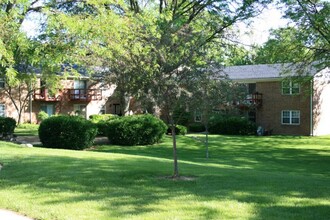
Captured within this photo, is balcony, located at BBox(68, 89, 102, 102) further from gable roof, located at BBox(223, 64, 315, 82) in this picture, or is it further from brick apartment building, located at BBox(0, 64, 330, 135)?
gable roof, located at BBox(223, 64, 315, 82)

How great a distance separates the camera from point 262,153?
24500mm

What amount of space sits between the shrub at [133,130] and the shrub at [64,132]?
11.3ft

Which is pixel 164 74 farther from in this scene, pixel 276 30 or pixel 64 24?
pixel 276 30

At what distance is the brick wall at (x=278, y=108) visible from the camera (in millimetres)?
38812

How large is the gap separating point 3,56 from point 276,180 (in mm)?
6925

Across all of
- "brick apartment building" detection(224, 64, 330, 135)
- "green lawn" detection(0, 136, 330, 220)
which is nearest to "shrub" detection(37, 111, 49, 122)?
"brick apartment building" detection(224, 64, 330, 135)

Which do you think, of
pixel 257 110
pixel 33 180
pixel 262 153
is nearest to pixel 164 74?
pixel 33 180

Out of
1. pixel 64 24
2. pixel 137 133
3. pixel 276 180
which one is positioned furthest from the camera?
pixel 137 133

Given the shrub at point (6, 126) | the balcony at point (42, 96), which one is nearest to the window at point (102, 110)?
the balcony at point (42, 96)

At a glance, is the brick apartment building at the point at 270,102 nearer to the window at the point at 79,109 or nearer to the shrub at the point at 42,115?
the window at the point at 79,109

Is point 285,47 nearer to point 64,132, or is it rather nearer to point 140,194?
point 64,132

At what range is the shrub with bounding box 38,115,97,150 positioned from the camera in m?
22.5

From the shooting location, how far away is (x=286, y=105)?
4003 cm

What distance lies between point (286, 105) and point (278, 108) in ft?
2.66
